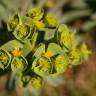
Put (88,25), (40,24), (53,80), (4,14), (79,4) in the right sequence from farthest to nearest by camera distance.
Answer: (88,25), (79,4), (4,14), (53,80), (40,24)

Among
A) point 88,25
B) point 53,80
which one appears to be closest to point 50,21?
point 53,80

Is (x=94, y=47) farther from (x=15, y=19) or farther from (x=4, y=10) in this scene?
(x=15, y=19)

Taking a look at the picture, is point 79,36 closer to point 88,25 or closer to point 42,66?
point 88,25

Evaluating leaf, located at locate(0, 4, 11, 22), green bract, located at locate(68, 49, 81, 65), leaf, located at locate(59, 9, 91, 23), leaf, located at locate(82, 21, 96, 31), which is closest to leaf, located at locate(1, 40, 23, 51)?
green bract, located at locate(68, 49, 81, 65)

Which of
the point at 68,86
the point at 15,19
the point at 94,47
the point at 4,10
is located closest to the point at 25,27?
the point at 15,19

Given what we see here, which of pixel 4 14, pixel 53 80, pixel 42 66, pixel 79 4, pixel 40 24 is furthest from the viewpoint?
pixel 79 4
